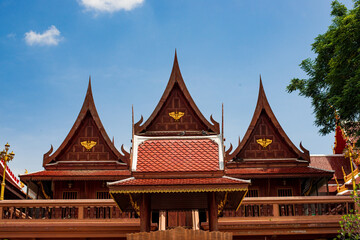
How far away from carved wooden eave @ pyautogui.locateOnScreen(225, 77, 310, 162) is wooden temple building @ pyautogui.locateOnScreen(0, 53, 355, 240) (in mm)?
48

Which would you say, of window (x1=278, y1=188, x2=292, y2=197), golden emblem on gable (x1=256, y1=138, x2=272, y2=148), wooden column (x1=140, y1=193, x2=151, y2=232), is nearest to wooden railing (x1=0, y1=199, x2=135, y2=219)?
wooden column (x1=140, y1=193, x2=151, y2=232)

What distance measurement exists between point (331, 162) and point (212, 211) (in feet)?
63.1

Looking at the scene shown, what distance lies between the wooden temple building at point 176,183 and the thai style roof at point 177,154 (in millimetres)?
25

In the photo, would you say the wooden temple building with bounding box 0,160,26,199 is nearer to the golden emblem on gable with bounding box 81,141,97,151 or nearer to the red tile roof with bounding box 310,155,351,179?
the golden emblem on gable with bounding box 81,141,97,151

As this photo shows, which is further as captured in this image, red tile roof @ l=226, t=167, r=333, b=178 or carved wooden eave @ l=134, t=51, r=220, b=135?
carved wooden eave @ l=134, t=51, r=220, b=135

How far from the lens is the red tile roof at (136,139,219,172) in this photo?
10.7 meters

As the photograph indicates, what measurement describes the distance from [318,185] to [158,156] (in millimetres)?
12458

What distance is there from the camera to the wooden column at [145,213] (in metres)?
10.4

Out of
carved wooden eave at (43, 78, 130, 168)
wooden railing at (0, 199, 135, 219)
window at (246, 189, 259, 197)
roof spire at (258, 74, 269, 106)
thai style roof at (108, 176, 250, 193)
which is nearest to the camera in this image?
thai style roof at (108, 176, 250, 193)

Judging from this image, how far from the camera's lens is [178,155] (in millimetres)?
11117

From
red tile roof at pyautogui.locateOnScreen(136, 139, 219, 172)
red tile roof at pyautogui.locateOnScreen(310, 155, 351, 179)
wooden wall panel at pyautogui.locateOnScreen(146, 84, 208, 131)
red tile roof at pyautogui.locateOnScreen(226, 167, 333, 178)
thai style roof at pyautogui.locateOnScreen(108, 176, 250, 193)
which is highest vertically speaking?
wooden wall panel at pyautogui.locateOnScreen(146, 84, 208, 131)


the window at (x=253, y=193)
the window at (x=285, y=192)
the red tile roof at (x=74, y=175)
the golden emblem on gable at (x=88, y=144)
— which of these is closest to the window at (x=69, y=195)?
the red tile roof at (x=74, y=175)

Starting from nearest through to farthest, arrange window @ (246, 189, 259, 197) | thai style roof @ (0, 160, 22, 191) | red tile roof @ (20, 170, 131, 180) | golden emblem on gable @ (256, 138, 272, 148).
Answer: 1. red tile roof @ (20, 170, 131, 180)
2. window @ (246, 189, 259, 197)
3. golden emblem on gable @ (256, 138, 272, 148)
4. thai style roof @ (0, 160, 22, 191)

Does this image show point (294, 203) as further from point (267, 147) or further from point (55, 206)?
point (55, 206)
